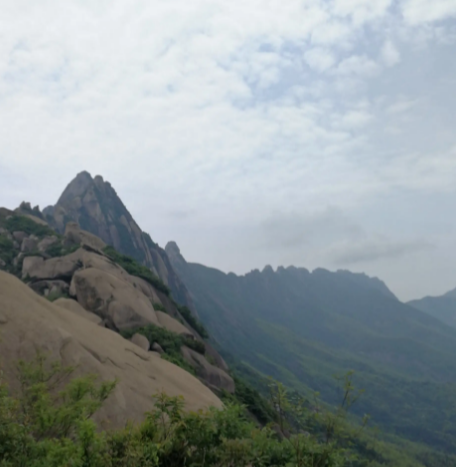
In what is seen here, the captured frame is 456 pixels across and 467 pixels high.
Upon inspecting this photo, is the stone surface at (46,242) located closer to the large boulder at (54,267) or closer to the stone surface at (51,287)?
the large boulder at (54,267)

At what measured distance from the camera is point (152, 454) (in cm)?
726

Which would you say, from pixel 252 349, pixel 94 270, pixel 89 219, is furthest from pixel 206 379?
pixel 252 349

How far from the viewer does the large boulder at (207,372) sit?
3288 centimetres

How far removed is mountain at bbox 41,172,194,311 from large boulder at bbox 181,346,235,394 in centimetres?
5857

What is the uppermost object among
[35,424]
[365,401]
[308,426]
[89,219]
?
[89,219]

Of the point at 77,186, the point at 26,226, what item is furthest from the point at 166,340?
the point at 77,186

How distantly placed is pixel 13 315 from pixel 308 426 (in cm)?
1552

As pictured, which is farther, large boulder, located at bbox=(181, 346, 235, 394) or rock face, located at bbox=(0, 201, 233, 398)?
rock face, located at bbox=(0, 201, 233, 398)

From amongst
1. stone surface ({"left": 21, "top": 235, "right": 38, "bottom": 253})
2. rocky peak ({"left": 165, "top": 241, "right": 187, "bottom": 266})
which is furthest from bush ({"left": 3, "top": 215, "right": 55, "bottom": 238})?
rocky peak ({"left": 165, "top": 241, "right": 187, "bottom": 266})

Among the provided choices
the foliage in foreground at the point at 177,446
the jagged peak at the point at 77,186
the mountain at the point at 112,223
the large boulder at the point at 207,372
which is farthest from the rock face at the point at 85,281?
the jagged peak at the point at 77,186

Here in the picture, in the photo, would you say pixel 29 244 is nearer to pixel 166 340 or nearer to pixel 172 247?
pixel 166 340

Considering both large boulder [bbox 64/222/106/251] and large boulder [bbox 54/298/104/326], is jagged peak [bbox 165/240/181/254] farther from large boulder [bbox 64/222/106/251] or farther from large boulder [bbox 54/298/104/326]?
large boulder [bbox 54/298/104/326]

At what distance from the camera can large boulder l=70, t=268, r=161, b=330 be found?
3306 cm

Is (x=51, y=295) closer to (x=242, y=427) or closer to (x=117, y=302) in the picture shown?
(x=117, y=302)
